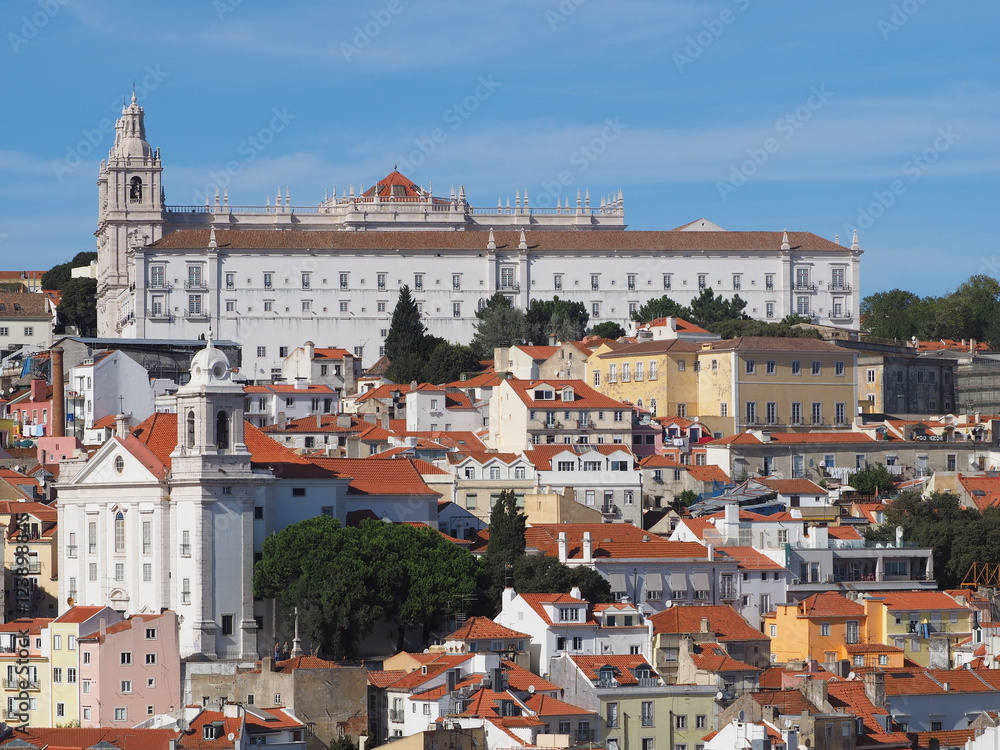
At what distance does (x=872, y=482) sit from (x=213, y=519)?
94.0ft

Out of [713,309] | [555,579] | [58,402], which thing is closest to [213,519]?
[555,579]

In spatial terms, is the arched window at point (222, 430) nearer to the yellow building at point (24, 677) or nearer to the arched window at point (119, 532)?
the arched window at point (119, 532)

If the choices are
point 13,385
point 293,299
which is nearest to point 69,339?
point 13,385

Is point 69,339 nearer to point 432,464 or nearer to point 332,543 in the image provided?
point 432,464

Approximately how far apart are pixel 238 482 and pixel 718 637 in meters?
11.9

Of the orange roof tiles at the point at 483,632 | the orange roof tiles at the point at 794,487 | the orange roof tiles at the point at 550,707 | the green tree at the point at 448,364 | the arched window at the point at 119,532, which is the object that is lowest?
the orange roof tiles at the point at 550,707

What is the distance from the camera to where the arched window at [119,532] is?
177 ft

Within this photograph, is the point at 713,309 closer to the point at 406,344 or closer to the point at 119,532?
the point at 406,344

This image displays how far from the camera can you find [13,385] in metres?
99.2

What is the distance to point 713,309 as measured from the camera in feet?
384

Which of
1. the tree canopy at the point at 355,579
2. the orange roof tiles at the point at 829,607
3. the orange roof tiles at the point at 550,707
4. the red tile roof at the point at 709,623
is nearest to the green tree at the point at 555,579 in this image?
the tree canopy at the point at 355,579

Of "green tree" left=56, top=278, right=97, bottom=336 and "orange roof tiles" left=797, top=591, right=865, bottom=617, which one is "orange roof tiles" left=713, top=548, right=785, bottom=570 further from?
"green tree" left=56, top=278, right=97, bottom=336

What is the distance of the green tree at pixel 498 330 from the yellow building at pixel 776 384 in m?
25.4

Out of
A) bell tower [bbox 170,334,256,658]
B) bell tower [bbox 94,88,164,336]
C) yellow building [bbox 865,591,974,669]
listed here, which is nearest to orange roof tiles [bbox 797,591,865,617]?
yellow building [bbox 865,591,974,669]
